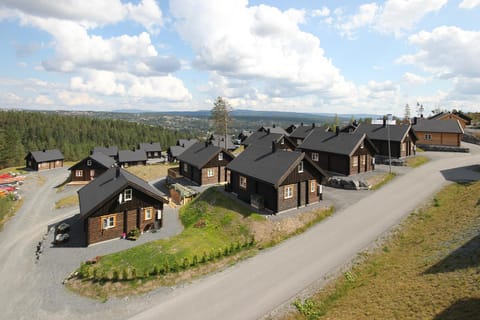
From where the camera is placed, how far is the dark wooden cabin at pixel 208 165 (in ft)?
145

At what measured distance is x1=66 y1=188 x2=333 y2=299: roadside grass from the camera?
19.6 meters

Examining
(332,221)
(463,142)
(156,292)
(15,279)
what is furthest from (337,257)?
(463,142)

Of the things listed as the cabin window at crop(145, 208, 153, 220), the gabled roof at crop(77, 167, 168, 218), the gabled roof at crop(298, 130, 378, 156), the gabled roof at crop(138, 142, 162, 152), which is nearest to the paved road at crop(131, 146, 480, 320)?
the gabled roof at crop(298, 130, 378, 156)

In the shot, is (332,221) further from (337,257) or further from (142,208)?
(142,208)

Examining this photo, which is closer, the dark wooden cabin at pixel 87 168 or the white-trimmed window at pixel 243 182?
the white-trimmed window at pixel 243 182

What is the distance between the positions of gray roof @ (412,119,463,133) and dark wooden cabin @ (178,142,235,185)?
149 ft

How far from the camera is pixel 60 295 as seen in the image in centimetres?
1900

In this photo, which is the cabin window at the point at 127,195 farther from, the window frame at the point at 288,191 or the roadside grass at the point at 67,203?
the roadside grass at the point at 67,203

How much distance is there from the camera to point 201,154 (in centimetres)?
4738

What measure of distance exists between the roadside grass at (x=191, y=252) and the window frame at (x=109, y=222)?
4374 millimetres

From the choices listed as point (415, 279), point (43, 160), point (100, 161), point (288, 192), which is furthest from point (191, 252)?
point (43, 160)

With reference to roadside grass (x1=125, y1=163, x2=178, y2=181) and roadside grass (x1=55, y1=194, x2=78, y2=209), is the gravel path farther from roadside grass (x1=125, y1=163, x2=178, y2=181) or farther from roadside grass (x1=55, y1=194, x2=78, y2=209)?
roadside grass (x1=125, y1=163, x2=178, y2=181)

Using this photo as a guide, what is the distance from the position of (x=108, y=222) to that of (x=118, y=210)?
144cm

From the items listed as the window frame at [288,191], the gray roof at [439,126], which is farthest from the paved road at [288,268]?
the gray roof at [439,126]
